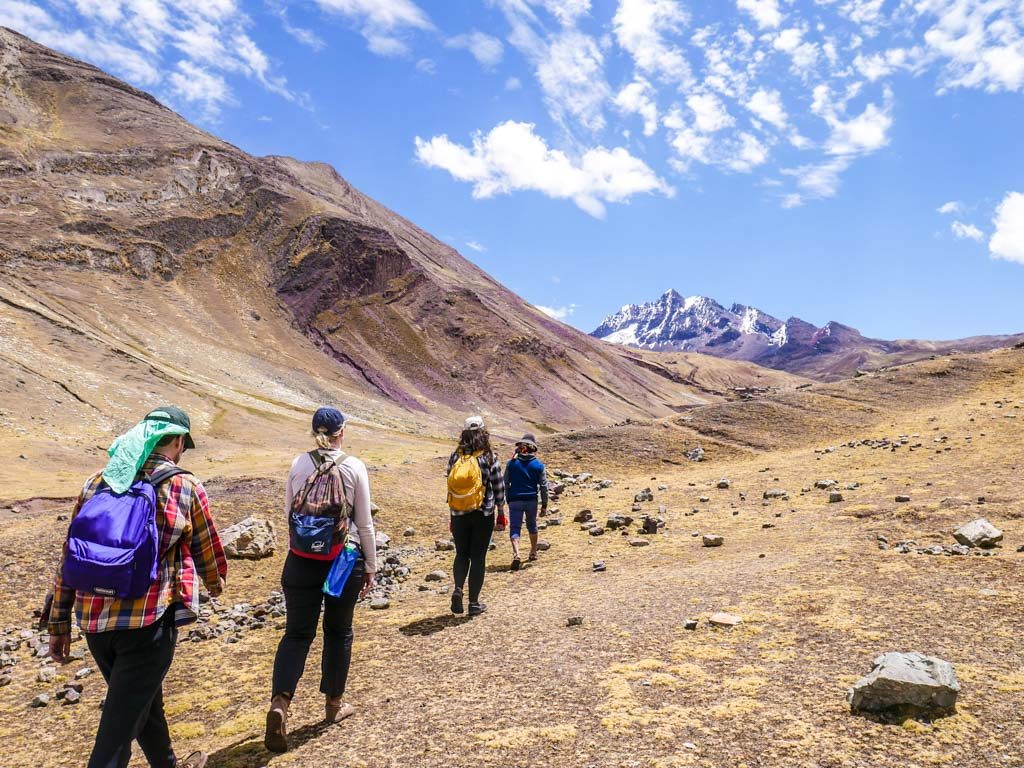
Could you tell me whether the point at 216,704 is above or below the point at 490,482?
below

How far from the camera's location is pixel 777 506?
14.0 meters

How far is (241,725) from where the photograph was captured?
529 cm

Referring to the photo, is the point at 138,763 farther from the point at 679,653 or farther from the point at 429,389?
the point at 429,389

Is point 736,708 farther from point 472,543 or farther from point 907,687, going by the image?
point 472,543

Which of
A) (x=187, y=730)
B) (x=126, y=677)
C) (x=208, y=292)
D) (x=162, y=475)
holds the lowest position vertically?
(x=187, y=730)

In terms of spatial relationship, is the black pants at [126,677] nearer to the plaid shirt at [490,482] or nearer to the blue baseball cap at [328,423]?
the blue baseball cap at [328,423]

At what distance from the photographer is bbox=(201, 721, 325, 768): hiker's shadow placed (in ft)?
14.9

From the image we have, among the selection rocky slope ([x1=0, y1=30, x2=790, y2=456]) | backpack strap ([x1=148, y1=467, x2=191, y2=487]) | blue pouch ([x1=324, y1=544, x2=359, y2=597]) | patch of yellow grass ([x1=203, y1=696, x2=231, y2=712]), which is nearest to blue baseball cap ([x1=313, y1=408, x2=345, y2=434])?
blue pouch ([x1=324, y1=544, x2=359, y2=597])

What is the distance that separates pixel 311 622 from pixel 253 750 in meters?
1.04

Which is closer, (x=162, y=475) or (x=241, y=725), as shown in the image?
(x=162, y=475)

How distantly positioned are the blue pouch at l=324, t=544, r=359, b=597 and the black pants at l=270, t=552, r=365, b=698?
7cm

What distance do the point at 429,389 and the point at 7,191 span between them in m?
44.7

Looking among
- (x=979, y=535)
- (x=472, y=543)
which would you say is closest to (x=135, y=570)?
(x=472, y=543)

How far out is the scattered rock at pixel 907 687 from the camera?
4188mm
